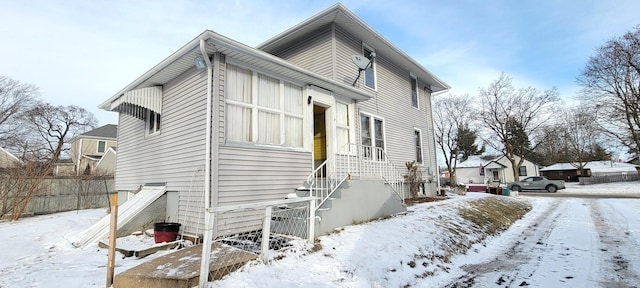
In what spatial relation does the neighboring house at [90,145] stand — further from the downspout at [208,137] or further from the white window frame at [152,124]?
the downspout at [208,137]

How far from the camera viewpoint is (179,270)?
11.8ft

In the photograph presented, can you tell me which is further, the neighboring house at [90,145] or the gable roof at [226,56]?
the neighboring house at [90,145]

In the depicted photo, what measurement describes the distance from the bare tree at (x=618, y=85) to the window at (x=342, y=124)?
28224 mm

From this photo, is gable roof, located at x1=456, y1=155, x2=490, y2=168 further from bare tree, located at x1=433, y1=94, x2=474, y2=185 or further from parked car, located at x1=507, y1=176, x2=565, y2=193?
parked car, located at x1=507, y1=176, x2=565, y2=193

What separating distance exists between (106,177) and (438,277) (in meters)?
17.1

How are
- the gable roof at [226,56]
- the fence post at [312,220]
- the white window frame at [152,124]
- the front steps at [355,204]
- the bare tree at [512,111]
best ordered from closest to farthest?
1. the fence post at [312,220]
2. the gable roof at [226,56]
3. the front steps at [355,204]
4. the white window frame at [152,124]
5. the bare tree at [512,111]

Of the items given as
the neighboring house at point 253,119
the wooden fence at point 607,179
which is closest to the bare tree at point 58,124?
the neighboring house at point 253,119

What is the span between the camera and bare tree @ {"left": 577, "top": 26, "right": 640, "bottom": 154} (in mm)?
23297

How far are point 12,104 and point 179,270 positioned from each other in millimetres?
33983

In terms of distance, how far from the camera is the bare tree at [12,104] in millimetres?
24622

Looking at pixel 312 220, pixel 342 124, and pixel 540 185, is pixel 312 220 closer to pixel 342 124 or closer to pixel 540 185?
pixel 342 124

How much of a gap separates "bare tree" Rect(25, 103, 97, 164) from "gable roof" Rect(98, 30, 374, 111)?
3304 centimetres

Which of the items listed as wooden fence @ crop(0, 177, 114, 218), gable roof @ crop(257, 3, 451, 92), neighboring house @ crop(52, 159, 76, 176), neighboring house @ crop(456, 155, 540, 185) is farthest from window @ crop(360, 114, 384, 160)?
neighboring house @ crop(456, 155, 540, 185)

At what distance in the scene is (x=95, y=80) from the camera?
15.1 meters
